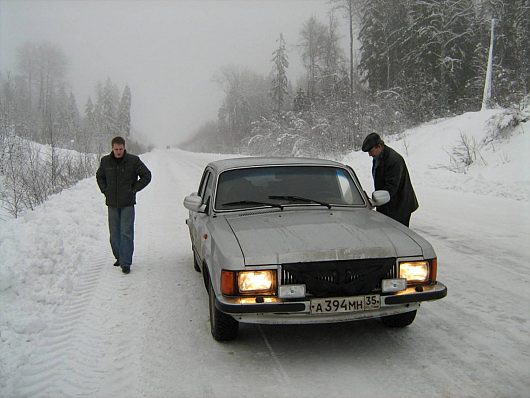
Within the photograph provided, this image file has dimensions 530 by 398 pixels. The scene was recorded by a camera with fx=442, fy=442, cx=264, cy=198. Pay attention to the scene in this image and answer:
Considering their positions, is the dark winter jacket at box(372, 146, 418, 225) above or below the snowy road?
above

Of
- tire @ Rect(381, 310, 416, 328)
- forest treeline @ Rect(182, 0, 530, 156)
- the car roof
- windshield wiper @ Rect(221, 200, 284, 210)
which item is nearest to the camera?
tire @ Rect(381, 310, 416, 328)

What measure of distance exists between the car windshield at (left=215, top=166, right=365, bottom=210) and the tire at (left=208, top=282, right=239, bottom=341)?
47.5 inches

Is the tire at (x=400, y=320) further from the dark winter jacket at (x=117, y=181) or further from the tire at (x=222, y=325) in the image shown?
the dark winter jacket at (x=117, y=181)

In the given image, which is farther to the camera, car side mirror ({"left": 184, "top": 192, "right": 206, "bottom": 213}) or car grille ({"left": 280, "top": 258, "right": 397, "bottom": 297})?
car side mirror ({"left": 184, "top": 192, "right": 206, "bottom": 213})

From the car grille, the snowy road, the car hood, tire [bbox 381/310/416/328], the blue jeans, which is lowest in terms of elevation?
the snowy road

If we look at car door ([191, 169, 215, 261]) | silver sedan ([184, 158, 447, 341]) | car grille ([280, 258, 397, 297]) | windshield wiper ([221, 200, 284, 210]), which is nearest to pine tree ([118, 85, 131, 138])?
car door ([191, 169, 215, 261])

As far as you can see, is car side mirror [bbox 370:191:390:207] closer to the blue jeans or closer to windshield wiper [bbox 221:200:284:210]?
windshield wiper [bbox 221:200:284:210]

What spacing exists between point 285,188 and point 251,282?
1655mm

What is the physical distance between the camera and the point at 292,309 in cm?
340

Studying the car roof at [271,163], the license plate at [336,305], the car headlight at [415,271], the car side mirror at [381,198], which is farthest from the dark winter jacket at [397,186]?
the license plate at [336,305]

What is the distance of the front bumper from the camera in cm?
340

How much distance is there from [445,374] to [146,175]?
4772 millimetres

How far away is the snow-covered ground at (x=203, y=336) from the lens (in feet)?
10.7

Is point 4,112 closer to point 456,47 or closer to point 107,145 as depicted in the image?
point 456,47
